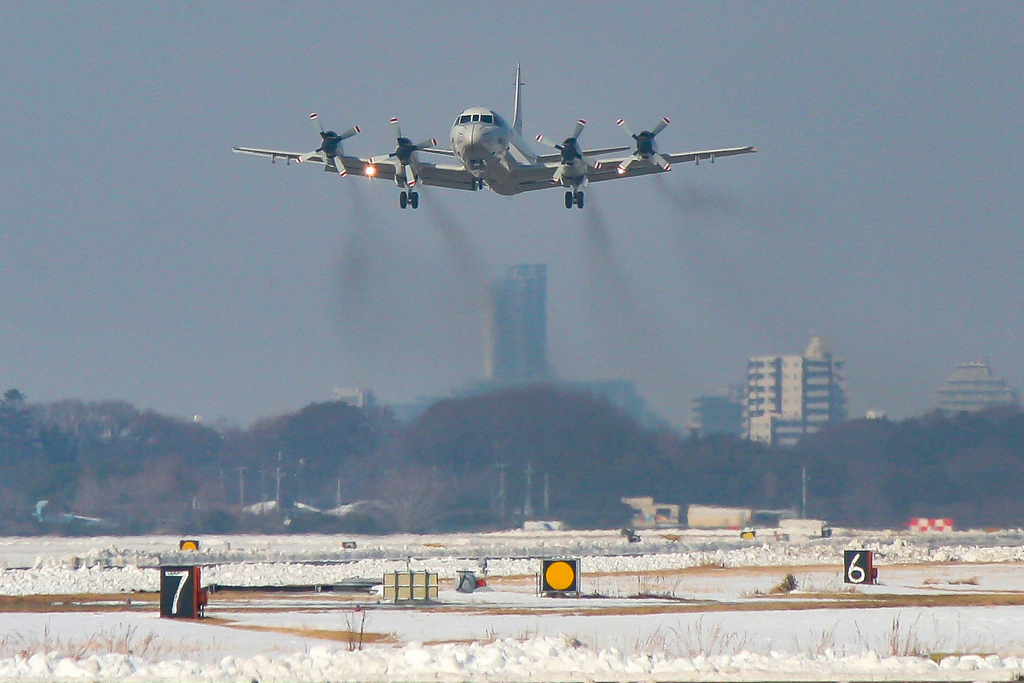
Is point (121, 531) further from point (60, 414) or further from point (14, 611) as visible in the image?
point (14, 611)

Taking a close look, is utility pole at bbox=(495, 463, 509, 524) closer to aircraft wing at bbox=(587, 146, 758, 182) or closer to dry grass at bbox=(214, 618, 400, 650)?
aircraft wing at bbox=(587, 146, 758, 182)

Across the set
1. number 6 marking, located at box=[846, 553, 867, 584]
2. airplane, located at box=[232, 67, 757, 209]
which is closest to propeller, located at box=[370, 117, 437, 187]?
airplane, located at box=[232, 67, 757, 209]

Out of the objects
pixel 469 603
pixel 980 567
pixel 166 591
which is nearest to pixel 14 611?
pixel 166 591

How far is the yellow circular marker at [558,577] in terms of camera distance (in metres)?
38.2

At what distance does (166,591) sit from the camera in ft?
103

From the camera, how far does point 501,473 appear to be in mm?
98000

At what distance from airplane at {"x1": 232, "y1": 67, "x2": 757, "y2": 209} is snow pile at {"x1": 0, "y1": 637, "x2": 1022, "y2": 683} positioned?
36.2 m

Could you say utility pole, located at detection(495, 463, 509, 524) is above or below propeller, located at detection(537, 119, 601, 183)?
below

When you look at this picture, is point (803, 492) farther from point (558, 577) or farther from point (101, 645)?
point (101, 645)

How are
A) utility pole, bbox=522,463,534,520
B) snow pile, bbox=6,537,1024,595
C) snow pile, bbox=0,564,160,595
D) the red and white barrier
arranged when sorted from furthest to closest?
utility pole, bbox=522,463,534,520 → the red and white barrier → snow pile, bbox=6,537,1024,595 → snow pile, bbox=0,564,160,595

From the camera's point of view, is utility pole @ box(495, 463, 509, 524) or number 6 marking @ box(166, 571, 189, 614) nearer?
number 6 marking @ box(166, 571, 189, 614)

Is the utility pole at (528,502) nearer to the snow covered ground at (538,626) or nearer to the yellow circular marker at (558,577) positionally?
the snow covered ground at (538,626)

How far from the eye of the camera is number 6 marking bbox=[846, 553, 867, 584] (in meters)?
42.4

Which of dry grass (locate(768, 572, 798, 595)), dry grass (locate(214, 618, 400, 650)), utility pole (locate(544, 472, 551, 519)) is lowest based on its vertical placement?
dry grass (locate(214, 618, 400, 650))
